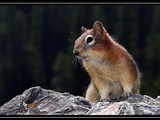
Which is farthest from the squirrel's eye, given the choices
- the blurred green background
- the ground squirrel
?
the blurred green background

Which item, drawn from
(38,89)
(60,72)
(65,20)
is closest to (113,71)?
(38,89)

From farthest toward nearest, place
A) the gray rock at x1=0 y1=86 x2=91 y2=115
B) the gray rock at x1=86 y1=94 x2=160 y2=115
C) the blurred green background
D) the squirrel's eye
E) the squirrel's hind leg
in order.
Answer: the blurred green background
the squirrel's hind leg
the squirrel's eye
the gray rock at x1=0 y1=86 x2=91 y2=115
the gray rock at x1=86 y1=94 x2=160 y2=115

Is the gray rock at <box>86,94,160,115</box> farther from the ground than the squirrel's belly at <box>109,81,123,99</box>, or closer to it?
farther from the ground

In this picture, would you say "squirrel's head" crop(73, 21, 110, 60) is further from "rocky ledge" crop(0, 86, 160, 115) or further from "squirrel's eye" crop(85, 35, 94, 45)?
"rocky ledge" crop(0, 86, 160, 115)

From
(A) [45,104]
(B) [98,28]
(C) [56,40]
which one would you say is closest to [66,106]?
(A) [45,104]

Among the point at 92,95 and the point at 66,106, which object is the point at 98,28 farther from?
the point at 66,106
